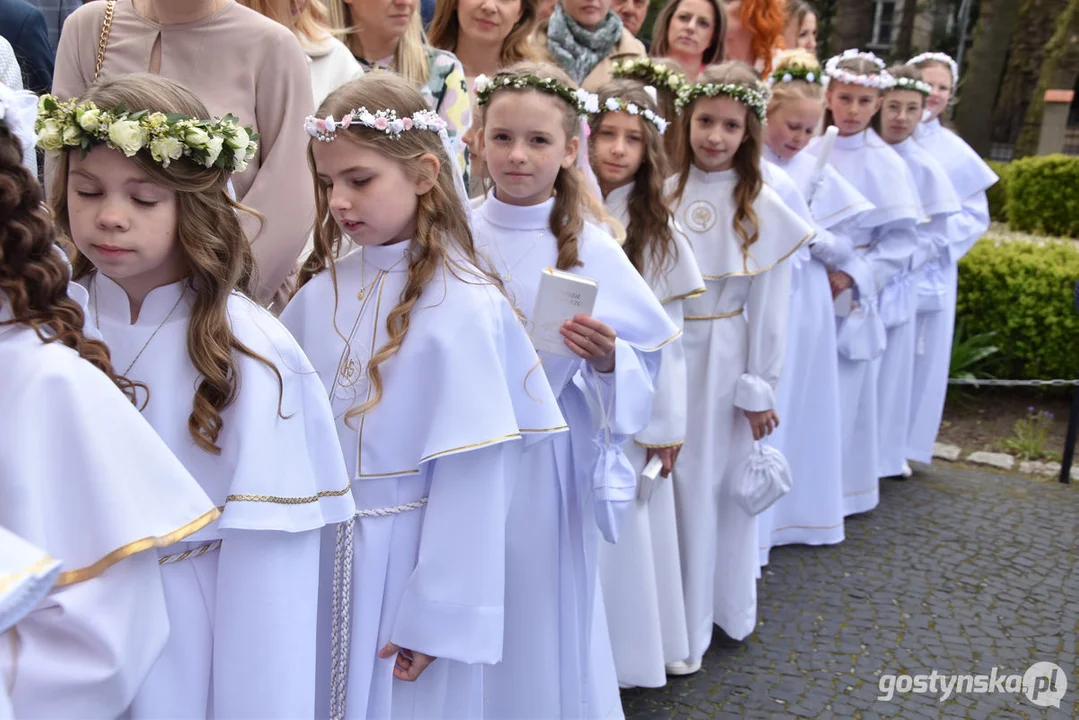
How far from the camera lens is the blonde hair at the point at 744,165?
4.34m

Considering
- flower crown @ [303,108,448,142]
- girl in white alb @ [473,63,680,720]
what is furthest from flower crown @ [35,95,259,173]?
girl in white alb @ [473,63,680,720]

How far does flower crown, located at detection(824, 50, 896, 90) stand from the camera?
6098 millimetres

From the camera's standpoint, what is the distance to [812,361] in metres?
5.77

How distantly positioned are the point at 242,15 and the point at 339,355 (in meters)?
1.10

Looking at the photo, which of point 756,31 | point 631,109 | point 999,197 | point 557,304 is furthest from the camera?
point 999,197

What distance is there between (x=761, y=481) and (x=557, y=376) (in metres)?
1.49

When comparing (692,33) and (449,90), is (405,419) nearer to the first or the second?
(449,90)

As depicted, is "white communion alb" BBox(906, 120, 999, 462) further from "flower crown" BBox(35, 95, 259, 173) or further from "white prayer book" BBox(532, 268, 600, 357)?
"flower crown" BBox(35, 95, 259, 173)

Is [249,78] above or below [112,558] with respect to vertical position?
above

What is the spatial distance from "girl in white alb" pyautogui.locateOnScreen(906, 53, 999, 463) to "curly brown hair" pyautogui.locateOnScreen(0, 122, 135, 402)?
635 centimetres

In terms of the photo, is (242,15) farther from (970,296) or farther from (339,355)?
(970,296)

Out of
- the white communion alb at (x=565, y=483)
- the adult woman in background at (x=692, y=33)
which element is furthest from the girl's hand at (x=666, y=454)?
the adult woman in background at (x=692, y=33)

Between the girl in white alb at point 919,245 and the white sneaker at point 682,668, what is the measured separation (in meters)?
3.07

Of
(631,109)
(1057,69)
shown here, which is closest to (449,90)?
(631,109)
